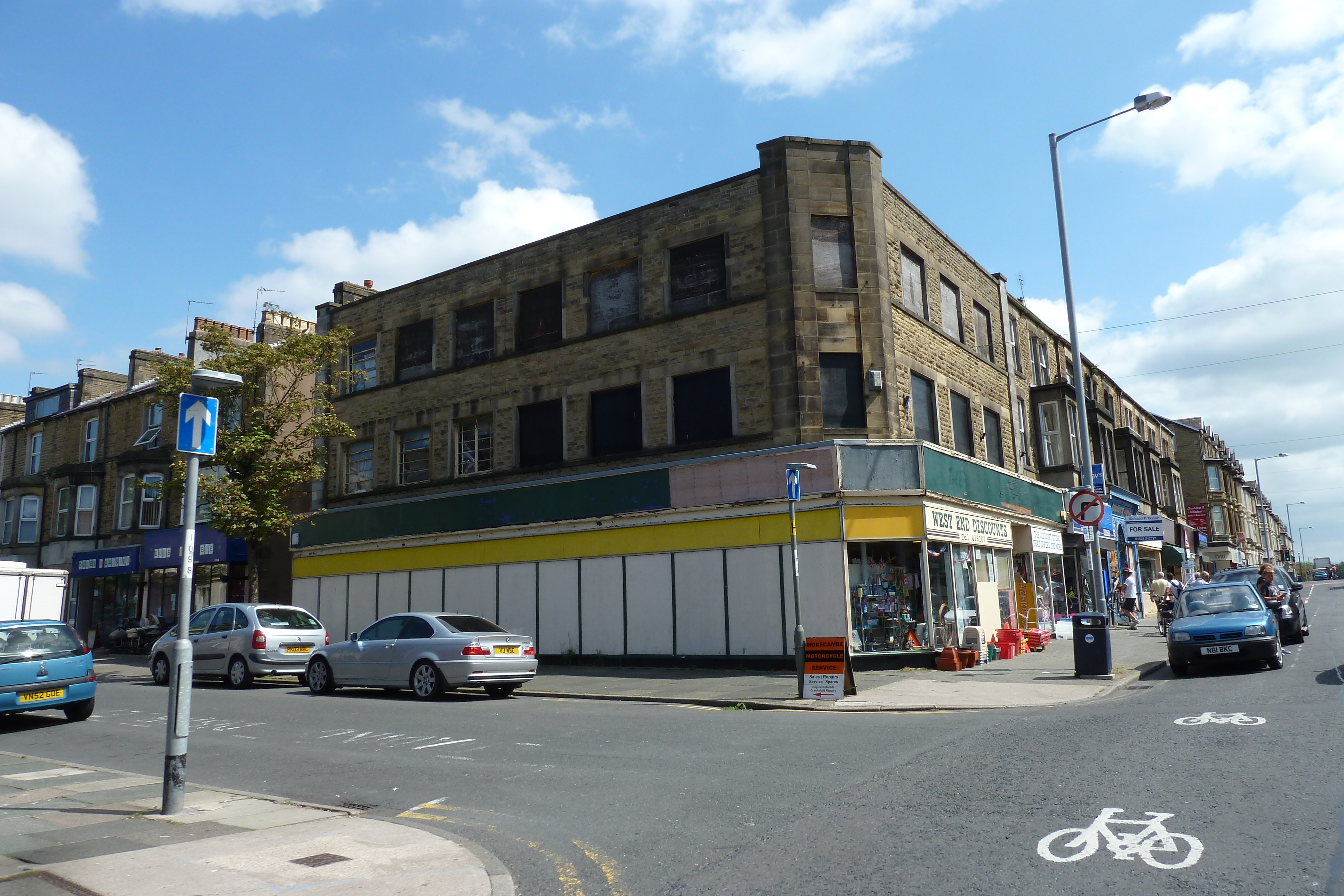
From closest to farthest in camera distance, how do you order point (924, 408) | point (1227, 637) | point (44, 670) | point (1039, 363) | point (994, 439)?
point (44, 670) → point (1227, 637) → point (924, 408) → point (994, 439) → point (1039, 363)

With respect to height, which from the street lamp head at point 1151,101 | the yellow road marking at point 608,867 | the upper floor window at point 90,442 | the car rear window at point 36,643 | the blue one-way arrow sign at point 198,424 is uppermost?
the street lamp head at point 1151,101

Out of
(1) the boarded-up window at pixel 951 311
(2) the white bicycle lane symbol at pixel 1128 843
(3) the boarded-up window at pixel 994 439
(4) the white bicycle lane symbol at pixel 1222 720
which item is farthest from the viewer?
(3) the boarded-up window at pixel 994 439

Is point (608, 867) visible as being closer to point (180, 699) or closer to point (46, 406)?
point (180, 699)

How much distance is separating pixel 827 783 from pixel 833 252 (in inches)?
571

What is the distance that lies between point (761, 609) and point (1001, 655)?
542cm

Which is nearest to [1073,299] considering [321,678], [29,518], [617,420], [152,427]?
[617,420]

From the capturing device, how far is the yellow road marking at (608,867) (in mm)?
5391

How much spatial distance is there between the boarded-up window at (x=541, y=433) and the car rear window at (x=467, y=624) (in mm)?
7025

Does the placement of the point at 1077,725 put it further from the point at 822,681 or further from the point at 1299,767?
the point at 822,681

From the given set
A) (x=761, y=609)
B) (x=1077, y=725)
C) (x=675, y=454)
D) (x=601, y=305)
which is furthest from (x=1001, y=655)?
(x=601, y=305)

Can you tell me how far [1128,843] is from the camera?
563 centimetres

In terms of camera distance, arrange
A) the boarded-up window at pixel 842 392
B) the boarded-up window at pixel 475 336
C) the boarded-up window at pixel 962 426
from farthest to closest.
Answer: the boarded-up window at pixel 475 336 → the boarded-up window at pixel 962 426 → the boarded-up window at pixel 842 392

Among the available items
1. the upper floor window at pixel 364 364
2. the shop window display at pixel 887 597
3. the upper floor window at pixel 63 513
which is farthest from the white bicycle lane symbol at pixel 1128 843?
the upper floor window at pixel 63 513

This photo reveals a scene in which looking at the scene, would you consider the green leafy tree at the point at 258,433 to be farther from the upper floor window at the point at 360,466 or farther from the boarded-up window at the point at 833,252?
the boarded-up window at the point at 833,252
